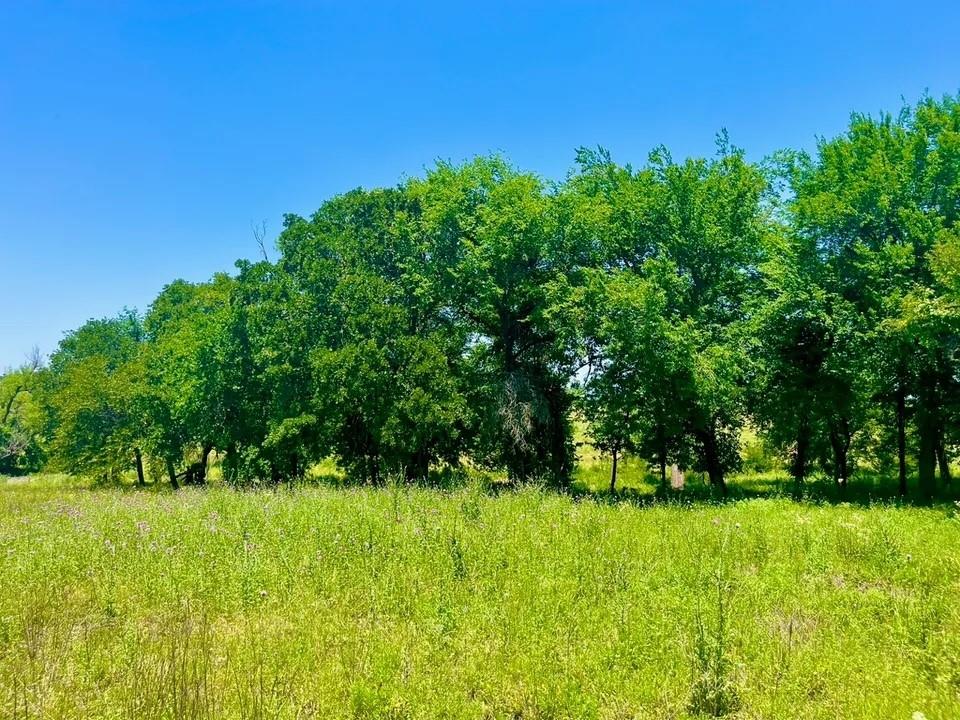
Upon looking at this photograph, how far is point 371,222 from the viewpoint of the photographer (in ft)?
80.9

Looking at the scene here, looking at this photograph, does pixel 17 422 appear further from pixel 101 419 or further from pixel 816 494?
pixel 816 494

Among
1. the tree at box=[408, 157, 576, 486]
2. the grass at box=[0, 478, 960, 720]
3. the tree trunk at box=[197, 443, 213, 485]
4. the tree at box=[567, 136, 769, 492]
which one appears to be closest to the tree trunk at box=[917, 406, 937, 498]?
the tree at box=[567, 136, 769, 492]

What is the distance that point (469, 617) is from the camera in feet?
18.4

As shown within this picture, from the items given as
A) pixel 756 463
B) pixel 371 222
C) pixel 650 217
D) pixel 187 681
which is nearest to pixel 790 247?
pixel 650 217

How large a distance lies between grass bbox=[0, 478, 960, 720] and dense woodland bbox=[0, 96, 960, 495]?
7.83 metres

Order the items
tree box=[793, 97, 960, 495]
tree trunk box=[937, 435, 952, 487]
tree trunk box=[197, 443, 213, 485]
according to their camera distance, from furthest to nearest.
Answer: tree trunk box=[197, 443, 213, 485]
tree trunk box=[937, 435, 952, 487]
tree box=[793, 97, 960, 495]

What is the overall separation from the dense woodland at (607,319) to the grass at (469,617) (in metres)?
7.83

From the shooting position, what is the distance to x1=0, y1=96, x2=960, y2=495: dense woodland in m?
16.1

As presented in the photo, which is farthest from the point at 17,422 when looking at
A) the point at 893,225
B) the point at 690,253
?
the point at 893,225

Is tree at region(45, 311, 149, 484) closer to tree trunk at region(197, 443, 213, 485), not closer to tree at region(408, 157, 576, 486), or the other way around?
tree trunk at region(197, 443, 213, 485)

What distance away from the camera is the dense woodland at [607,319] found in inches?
635

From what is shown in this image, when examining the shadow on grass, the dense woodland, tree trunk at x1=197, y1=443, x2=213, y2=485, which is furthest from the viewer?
tree trunk at x1=197, y1=443, x2=213, y2=485

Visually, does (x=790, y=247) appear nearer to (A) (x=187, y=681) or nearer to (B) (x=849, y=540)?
(B) (x=849, y=540)

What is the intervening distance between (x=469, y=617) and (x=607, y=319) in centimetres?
1275
